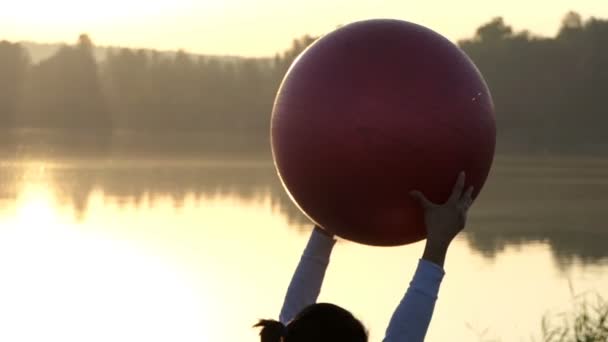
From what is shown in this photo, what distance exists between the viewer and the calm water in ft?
35.3

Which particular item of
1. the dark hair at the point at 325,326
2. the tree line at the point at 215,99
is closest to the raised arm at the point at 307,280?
the dark hair at the point at 325,326

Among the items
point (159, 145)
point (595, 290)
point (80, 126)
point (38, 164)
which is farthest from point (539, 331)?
point (80, 126)

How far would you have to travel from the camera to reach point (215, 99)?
70.6 m

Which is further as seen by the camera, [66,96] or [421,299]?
[66,96]

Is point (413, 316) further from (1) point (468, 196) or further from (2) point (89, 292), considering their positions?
(2) point (89, 292)

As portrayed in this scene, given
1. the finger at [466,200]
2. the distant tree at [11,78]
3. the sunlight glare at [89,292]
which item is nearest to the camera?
the finger at [466,200]

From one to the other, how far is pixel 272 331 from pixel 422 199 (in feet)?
2.28

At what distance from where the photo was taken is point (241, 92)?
70.2 meters

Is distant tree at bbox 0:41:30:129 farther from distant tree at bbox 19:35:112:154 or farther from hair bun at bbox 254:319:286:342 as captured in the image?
hair bun at bbox 254:319:286:342

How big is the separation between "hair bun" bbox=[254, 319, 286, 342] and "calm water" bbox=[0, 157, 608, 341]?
15.1 ft

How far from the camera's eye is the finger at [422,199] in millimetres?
2777

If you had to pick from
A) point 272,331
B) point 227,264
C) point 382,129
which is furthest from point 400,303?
point 227,264

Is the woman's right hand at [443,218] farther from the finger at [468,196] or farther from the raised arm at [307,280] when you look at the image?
the raised arm at [307,280]

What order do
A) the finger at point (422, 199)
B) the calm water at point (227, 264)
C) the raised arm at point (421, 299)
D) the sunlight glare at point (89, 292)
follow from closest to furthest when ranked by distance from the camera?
the raised arm at point (421, 299), the finger at point (422, 199), the sunlight glare at point (89, 292), the calm water at point (227, 264)
